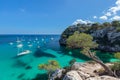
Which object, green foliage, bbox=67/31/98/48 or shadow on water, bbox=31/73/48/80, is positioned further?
shadow on water, bbox=31/73/48/80

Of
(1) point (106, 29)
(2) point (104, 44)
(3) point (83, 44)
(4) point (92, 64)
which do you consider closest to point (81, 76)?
(3) point (83, 44)

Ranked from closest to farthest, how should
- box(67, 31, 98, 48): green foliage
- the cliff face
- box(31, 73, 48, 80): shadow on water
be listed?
box(67, 31, 98, 48): green foliage → box(31, 73, 48, 80): shadow on water → the cliff face

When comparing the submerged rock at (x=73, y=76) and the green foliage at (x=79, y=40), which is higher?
the green foliage at (x=79, y=40)

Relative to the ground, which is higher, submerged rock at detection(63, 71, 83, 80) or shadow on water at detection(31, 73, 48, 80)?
submerged rock at detection(63, 71, 83, 80)

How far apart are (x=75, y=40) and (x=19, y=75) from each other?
22265 millimetres

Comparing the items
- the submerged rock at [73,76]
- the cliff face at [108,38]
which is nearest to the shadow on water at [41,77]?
the submerged rock at [73,76]

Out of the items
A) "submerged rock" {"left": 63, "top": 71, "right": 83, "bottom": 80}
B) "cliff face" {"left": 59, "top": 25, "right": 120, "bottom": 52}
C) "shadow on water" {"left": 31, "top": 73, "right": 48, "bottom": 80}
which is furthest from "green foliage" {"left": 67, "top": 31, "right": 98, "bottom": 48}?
"cliff face" {"left": 59, "top": 25, "right": 120, "bottom": 52}

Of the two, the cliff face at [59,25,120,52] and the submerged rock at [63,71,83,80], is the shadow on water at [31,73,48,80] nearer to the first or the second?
the submerged rock at [63,71,83,80]

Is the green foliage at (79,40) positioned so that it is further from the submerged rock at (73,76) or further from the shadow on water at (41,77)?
the shadow on water at (41,77)

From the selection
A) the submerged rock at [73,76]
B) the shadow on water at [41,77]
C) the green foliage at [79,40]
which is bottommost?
the shadow on water at [41,77]

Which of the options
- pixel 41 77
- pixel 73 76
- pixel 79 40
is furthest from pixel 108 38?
pixel 73 76

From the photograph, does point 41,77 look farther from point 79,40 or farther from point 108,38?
point 108,38

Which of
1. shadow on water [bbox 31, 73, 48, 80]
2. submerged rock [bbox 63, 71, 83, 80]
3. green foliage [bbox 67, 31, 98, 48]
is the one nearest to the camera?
submerged rock [bbox 63, 71, 83, 80]

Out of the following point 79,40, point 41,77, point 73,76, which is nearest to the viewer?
point 73,76
